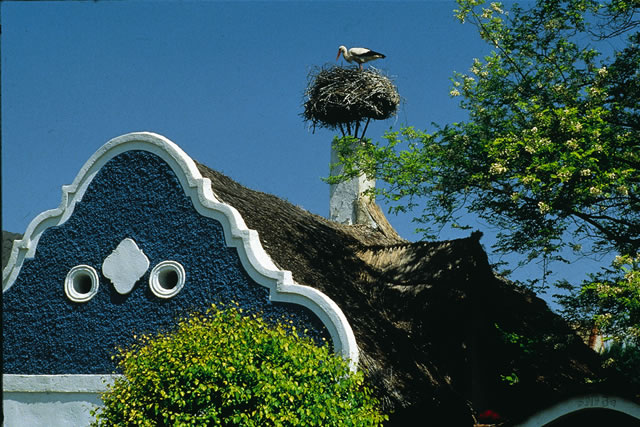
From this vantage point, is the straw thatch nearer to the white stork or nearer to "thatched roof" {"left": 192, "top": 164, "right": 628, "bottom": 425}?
the white stork

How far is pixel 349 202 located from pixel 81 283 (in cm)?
972

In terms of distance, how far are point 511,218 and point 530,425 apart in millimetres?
5487

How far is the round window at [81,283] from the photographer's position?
47.1 ft

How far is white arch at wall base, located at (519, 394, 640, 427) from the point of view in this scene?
10312 millimetres

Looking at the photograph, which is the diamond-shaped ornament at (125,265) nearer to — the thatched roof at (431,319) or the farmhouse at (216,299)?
the farmhouse at (216,299)

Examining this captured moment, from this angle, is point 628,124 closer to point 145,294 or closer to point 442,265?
point 442,265

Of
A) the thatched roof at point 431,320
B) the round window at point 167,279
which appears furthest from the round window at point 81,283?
the thatched roof at point 431,320

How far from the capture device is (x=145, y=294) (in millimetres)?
13820

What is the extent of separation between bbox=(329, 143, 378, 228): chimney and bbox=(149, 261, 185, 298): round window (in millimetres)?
9226

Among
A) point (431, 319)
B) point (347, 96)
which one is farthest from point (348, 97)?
point (431, 319)

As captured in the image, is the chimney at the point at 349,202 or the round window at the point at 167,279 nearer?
the round window at the point at 167,279

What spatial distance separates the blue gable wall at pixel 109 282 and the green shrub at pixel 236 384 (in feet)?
5.27

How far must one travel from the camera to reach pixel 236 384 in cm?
1057

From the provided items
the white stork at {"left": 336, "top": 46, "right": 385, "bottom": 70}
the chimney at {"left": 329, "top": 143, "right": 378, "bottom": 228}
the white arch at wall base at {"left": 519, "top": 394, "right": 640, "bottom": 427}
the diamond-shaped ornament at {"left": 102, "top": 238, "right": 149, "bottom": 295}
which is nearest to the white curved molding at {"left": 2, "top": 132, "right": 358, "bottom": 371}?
the diamond-shaped ornament at {"left": 102, "top": 238, "right": 149, "bottom": 295}
